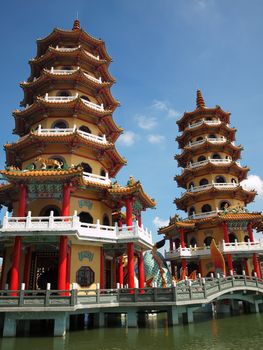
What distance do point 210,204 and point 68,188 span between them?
17673 mm

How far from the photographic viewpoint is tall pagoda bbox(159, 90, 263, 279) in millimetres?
27078

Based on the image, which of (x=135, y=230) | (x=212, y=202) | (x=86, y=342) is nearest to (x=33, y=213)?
(x=135, y=230)

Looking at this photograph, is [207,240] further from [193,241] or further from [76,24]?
[76,24]

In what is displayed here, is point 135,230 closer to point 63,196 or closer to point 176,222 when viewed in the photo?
point 63,196

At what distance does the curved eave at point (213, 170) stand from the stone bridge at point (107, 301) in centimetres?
1225

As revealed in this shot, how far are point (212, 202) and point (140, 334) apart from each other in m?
18.7

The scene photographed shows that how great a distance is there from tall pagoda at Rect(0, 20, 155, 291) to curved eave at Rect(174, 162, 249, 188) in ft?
34.5

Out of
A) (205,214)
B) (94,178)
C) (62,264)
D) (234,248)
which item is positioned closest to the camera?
(62,264)

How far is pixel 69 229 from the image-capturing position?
15.2 meters

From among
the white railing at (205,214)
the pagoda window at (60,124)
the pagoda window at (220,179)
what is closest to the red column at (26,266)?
the pagoda window at (60,124)

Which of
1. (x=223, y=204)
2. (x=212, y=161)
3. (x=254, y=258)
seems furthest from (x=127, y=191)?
(x=212, y=161)

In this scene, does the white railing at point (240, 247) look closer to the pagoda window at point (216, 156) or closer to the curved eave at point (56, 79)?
the pagoda window at point (216, 156)

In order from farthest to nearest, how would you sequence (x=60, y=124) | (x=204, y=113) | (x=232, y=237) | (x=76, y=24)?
1. (x=204, y=113)
2. (x=232, y=237)
3. (x=76, y=24)
4. (x=60, y=124)

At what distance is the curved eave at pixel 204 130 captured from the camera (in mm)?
33594
